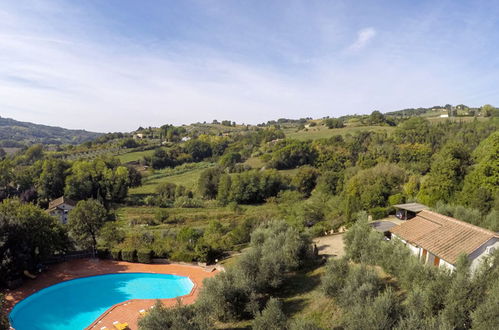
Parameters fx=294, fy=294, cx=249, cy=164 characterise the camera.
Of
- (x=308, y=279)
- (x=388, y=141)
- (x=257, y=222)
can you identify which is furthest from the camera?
(x=388, y=141)

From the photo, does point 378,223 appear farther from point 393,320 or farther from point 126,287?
point 126,287

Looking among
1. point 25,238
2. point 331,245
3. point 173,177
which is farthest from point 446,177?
point 173,177

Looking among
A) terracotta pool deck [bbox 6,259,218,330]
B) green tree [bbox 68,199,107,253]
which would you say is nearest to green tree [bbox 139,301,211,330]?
terracotta pool deck [bbox 6,259,218,330]

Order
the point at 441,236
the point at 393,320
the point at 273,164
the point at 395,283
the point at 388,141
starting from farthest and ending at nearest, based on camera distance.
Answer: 1. the point at 273,164
2. the point at 388,141
3. the point at 441,236
4. the point at 395,283
5. the point at 393,320

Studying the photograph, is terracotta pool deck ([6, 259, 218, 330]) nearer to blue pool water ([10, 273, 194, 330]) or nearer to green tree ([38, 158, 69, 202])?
blue pool water ([10, 273, 194, 330])

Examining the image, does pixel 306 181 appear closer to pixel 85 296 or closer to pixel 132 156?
pixel 85 296

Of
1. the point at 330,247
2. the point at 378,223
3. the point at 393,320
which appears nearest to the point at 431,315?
the point at 393,320
